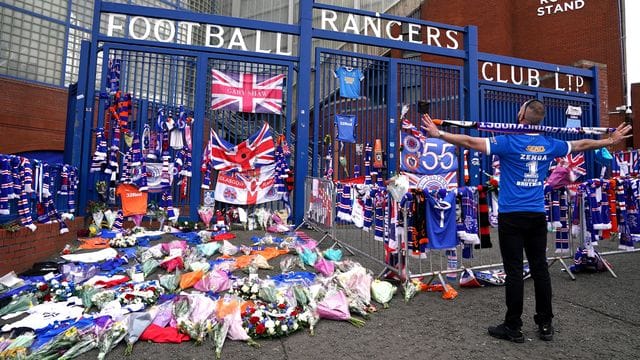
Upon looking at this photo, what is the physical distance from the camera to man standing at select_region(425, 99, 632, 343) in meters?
3.42

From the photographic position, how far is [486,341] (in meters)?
3.44

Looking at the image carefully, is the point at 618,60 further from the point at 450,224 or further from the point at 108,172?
the point at 108,172

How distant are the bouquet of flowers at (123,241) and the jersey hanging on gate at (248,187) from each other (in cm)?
247

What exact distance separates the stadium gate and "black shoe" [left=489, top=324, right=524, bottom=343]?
656 cm

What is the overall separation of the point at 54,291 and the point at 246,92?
6.80 m

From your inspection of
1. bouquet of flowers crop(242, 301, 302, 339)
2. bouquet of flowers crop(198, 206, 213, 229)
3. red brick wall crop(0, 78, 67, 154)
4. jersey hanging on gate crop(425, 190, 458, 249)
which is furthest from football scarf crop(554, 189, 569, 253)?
red brick wall crop(0, 78, 67, 154)

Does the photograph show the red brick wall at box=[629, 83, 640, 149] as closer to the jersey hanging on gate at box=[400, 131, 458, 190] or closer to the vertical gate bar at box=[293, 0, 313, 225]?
the jersey hanging on gate at box=[400, 131, 458, 190]

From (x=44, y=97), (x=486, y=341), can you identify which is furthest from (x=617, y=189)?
(x=44, y=97)

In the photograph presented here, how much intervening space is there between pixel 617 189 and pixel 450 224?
3.32 m

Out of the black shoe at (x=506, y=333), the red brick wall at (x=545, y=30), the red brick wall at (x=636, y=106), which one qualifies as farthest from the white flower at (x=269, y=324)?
the red brick wall at (x=636, y=106)

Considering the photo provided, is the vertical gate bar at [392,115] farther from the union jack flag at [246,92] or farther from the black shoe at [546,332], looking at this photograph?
the black shoe at [546,332]

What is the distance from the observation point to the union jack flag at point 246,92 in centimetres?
972

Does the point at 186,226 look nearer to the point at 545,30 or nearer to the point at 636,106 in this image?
the point at 545,30

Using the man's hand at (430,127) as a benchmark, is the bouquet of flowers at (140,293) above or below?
below
